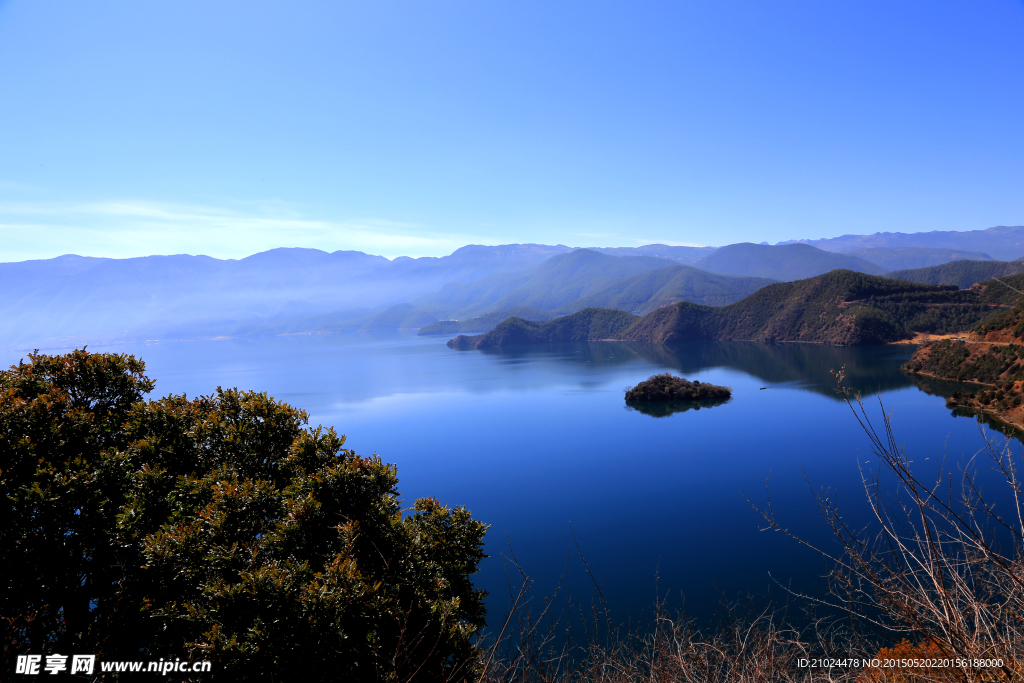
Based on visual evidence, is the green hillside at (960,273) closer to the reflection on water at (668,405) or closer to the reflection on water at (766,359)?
the reflection on water at (766,359)

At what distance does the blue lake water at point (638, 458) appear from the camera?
17.6m

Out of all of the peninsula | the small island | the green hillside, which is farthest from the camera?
the green hillside

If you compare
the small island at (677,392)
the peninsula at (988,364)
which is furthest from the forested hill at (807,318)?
the small island at (677,392)

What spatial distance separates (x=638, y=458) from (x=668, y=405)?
63.7 feet

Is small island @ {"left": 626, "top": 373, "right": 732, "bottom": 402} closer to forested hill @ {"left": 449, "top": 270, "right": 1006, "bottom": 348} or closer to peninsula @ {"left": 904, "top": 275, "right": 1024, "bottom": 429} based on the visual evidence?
peninsula @ {"left": 904, "top": 275, "right": 1024, "bottom": 429}

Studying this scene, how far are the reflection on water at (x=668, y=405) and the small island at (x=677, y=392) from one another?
0.62 metres

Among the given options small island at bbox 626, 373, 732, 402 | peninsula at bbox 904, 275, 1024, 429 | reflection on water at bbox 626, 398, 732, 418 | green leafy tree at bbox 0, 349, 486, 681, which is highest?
green leafy tree at bbox 0, 349, 486, 681

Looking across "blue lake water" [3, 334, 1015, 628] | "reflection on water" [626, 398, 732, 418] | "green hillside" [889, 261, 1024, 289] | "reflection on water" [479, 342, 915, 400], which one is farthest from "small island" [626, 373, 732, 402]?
"green hillside" [889, 261, 1024, 289]

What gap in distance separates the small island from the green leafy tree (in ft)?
154

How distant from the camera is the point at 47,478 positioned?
688 centimetres

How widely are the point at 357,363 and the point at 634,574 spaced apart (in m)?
99.5

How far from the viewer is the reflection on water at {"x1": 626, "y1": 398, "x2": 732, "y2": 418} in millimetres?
47844

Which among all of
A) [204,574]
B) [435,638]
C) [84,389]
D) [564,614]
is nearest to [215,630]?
[204,574]

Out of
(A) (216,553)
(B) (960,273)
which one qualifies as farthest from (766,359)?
(B) (960,273)
